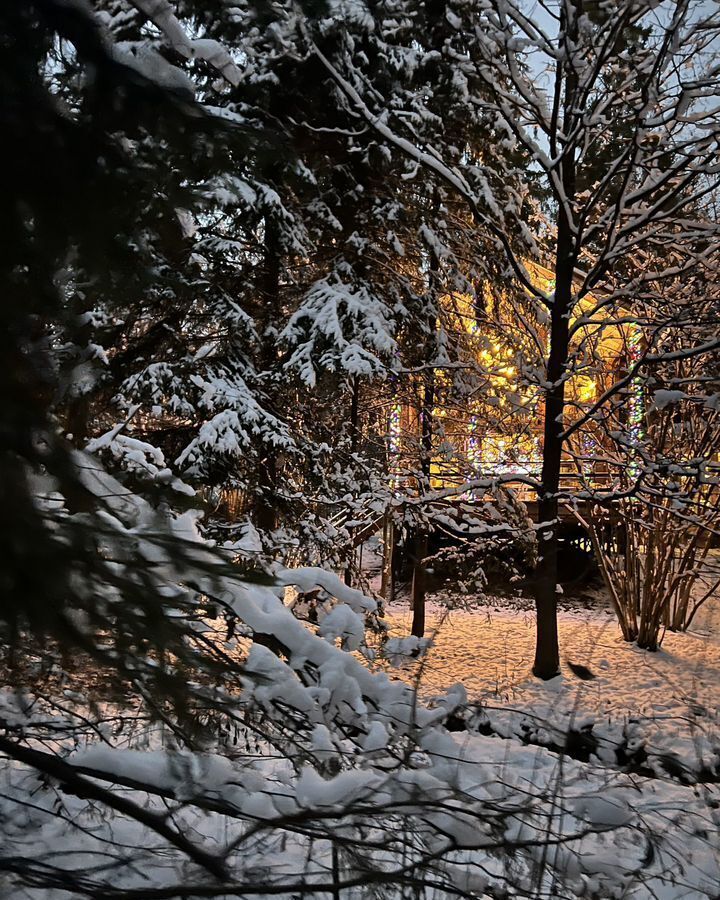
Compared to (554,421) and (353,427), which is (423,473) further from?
(554,421)

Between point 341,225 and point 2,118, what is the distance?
342 inches

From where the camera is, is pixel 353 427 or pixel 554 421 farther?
pixel 353 427

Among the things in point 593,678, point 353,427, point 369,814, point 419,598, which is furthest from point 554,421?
point 369,814

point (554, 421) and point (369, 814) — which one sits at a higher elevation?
point (554, 421)

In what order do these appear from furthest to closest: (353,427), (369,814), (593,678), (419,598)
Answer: (419,598)
(353,427)
(593,678)
(369,814)

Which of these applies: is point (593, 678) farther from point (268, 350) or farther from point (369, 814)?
point (369, 814)

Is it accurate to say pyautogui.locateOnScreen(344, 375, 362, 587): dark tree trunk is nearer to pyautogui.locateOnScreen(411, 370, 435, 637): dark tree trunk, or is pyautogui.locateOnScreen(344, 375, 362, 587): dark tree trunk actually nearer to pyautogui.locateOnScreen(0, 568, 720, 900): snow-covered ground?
pyautogui.locateOnScreen(411, 370, 435, 637): dark tree trunk

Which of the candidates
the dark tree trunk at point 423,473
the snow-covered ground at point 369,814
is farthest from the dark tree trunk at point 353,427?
the snow-covered ground at point 369,814

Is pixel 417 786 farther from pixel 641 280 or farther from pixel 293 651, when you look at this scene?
pixel 641 280

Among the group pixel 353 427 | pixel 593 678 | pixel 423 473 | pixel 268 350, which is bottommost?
pixel 593 678

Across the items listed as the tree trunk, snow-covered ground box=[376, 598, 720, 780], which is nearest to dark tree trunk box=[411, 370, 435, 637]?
the tree trunk

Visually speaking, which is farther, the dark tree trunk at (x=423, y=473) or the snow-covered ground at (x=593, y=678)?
the dark tree trunk at (x=423, y=473)

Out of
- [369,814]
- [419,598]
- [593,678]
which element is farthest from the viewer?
[419,598]

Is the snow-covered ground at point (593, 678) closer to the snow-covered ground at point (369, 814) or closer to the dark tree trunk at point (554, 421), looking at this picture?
the dark tree trunk at point (554, 421)
